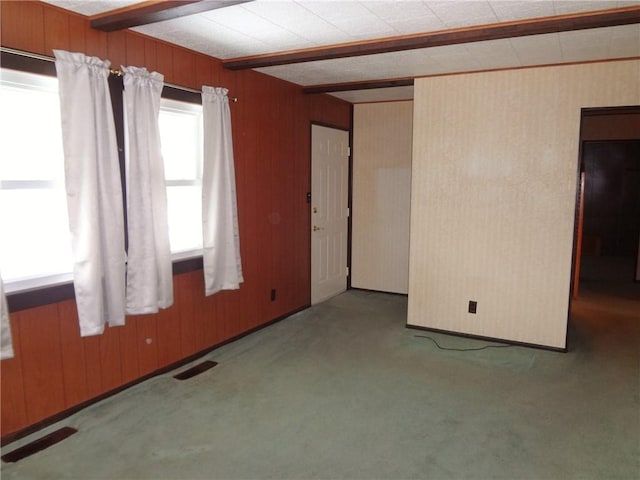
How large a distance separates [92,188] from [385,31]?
2.02 meters

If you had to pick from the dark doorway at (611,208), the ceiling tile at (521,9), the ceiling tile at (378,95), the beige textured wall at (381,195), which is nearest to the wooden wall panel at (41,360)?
the ceiling tile at (521,9)

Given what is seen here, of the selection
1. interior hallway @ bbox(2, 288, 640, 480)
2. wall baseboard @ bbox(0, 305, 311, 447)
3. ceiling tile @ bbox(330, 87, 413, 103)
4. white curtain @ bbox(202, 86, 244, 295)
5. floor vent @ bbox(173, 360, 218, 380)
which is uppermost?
ceiling tile @ bbox(330, 87, 413, 103)

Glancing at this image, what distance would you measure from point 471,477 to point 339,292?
12.3ft

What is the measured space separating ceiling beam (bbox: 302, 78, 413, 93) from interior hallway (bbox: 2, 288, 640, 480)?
237cm

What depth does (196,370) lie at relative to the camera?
3.58 metres

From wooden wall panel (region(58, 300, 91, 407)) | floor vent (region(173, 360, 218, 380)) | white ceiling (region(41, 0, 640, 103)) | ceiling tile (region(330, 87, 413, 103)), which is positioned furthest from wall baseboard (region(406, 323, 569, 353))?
wooden wall panel (region(58, 300, 91, 407))

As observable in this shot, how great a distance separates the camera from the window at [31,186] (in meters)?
2.55

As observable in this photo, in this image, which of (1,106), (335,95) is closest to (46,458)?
(1,106)

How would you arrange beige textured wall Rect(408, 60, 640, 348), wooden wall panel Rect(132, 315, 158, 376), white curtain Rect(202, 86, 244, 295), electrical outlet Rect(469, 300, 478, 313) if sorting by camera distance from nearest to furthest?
wooden wall panel Rect(132, 315, 158, 376) < white curtain Rect(202, 86, 244, 295) < beige textured wall Rect(408, 60, 640, 348) < electrical outlet Rect(469, 300, 478, 313)

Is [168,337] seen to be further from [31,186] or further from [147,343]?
[31,186]

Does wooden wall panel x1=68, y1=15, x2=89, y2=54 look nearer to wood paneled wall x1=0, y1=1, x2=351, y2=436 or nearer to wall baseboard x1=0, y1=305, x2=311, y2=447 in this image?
wood paneled wall x1=0, y1=1, x2=351, y2=436

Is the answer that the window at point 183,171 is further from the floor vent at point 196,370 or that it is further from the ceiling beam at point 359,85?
the ceiling beam at point 359,85

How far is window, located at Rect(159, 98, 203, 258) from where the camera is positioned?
3.51 meters

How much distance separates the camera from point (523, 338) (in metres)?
4.20
